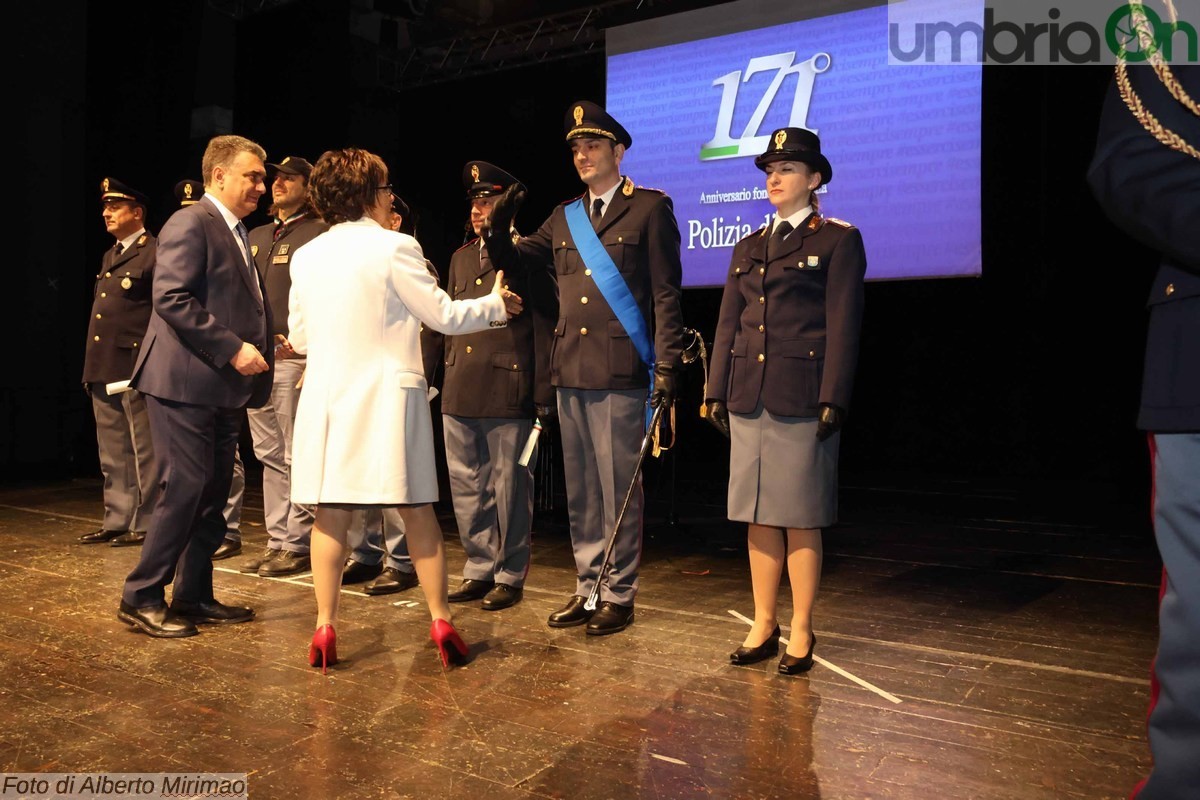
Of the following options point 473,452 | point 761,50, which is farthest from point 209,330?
point 761,50

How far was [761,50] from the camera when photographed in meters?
6.67

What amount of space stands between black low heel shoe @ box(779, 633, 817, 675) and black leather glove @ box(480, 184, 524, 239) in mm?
1588

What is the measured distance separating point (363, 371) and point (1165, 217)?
2.01 metres

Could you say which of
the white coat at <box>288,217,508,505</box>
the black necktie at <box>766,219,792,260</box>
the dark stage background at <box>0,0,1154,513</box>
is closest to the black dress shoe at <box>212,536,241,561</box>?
the white coat at <box>288,217,508,505</box>

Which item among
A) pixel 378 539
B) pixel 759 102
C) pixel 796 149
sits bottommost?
pixel 378 539

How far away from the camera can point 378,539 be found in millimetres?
4254

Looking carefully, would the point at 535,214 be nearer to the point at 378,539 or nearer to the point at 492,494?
the point at 378,539

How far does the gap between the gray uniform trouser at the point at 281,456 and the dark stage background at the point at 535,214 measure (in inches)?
142

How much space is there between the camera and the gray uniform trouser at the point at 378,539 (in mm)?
3910

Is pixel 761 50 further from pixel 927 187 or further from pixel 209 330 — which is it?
pixel 209 330

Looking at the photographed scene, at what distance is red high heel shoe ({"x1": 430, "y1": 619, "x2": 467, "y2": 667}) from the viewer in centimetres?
277

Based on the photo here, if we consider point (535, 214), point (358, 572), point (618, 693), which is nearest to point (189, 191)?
point (358, 572)

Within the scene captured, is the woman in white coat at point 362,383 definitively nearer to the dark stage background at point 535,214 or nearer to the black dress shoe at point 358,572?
the black dress shoe at point 358,572

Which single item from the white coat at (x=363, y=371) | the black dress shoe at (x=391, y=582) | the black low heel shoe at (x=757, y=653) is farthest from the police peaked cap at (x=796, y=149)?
the black dress shoe at (x=391, y=582)
